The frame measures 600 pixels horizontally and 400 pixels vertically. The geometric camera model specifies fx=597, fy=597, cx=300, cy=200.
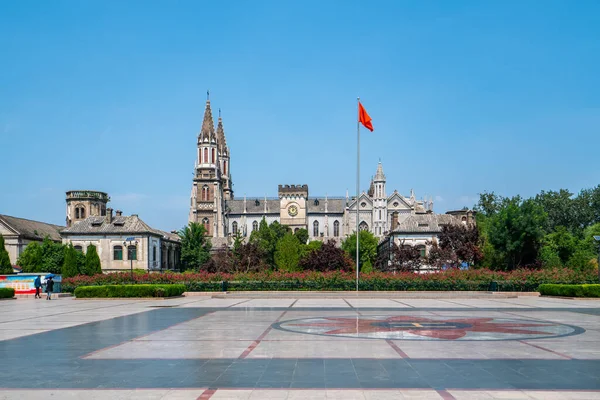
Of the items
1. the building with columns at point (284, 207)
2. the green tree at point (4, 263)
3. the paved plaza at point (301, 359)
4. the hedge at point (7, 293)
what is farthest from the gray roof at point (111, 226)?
the paved plaza at point (301, 359)

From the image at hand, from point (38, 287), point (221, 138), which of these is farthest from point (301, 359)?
point (221, 138)

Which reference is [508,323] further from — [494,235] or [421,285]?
[494,235]

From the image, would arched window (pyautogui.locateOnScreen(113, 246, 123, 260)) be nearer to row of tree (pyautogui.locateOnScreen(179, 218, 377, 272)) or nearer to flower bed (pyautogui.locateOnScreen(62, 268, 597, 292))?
row of tree (pyautogui.locateOnScreen(179, 218, 377, 272))

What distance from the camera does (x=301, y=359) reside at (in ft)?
37.7

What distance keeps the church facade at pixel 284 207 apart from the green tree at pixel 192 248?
1464cm

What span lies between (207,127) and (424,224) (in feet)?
195

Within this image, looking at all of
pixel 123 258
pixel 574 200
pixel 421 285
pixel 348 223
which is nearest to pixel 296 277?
pixel 421 285

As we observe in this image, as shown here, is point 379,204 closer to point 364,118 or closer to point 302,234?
point 302,234

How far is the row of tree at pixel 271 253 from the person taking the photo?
63688 mm

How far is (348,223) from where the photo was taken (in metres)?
122

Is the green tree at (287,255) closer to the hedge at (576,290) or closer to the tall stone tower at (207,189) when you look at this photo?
the tall stone tower at (207,189)

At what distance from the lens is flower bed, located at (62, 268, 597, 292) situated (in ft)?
134

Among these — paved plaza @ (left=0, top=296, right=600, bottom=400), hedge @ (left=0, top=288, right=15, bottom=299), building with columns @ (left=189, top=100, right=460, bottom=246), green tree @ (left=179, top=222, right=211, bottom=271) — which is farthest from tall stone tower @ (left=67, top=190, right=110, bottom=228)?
paved plaza @ (left=0, top=296, right=600, bottom=400)

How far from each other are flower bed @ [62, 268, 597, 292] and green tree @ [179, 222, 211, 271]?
157 ft
